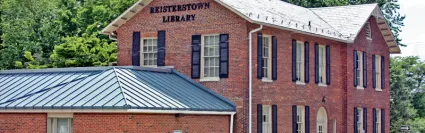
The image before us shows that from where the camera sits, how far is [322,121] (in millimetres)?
41156

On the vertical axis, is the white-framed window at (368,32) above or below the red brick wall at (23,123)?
above

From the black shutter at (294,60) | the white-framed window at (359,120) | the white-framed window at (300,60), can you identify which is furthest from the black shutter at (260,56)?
the white-framed window at (359,120)

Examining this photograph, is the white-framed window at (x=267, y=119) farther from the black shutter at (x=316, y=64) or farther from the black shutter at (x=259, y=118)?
the black shutter at (x=316, y=64)

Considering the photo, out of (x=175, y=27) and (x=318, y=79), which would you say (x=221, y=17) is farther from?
(x=318, y=79)

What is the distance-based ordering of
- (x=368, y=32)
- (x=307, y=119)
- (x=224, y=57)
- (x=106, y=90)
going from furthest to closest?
(x=368, y=32), (x=307, y=119), (x=224, y=57), (x=106, y=90)

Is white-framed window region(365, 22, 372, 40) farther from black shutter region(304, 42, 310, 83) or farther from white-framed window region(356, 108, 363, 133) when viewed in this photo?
black shutter region(304, 42, 310, 83)

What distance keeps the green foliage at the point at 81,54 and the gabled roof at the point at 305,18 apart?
753 cm

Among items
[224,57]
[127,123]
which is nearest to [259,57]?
[224,57]

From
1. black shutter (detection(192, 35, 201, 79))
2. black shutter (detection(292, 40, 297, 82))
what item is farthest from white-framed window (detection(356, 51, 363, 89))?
black shutter (detection(192, 35, 201, 79))

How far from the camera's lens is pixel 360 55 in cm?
4425

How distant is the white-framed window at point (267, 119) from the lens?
36.5 metres

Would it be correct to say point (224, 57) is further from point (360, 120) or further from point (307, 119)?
point (360, 120)

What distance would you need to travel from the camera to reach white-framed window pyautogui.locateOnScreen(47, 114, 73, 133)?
30.5 meters

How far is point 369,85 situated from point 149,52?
12862mm
